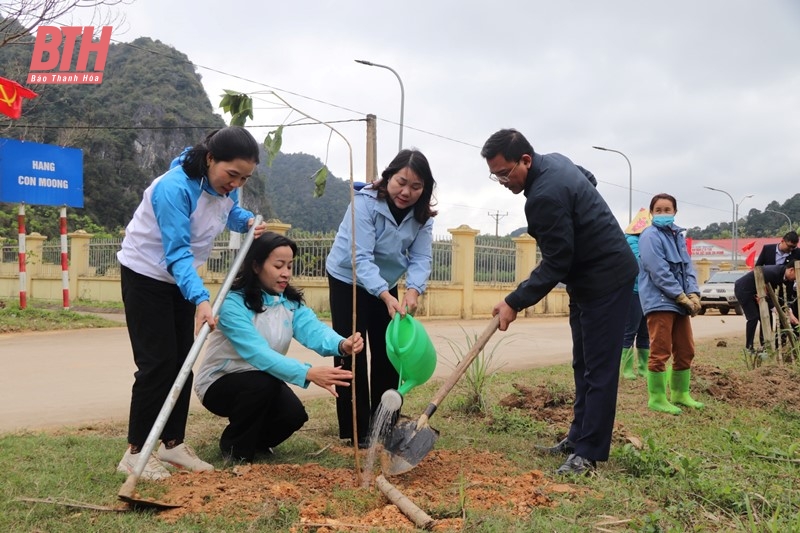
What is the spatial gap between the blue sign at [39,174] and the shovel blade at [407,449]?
11577mm

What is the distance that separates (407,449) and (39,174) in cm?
1206

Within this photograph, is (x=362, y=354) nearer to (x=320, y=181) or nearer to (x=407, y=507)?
(x=320, y=181)

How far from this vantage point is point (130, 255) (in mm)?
3297

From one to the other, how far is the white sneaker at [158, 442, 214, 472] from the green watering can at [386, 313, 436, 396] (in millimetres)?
1027

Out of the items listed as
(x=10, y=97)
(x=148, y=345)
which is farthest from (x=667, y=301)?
(x=10, y=97)

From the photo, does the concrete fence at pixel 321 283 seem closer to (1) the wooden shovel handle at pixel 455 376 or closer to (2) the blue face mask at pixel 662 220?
(2) the blue face mask at pixel 662 220

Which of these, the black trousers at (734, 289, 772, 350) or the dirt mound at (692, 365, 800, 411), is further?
the black trousers at (734, 289, 772, 350)

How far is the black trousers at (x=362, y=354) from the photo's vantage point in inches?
158

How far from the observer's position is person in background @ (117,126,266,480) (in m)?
3.15

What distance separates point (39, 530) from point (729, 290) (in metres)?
22.3

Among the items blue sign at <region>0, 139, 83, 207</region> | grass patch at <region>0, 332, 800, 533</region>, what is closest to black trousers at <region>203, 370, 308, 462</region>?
grass patch at <region>0, 332, 800, 533</region>

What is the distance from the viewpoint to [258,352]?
343 cm

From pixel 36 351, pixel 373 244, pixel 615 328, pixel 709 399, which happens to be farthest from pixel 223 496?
pixel 36 351

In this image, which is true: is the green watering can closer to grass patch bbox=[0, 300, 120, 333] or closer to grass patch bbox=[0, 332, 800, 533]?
grass patch bbox=[0, 332, 800, 533]
